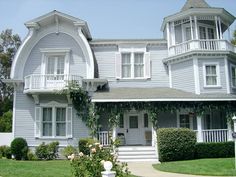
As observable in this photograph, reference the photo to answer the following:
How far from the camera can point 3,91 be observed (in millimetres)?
42750

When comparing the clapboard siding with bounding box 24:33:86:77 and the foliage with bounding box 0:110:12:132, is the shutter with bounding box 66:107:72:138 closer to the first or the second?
the clapboard siding with bounding box 24:33:86:77

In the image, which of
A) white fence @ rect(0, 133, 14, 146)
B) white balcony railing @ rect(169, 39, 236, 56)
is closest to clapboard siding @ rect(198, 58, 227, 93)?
white balcony railing @ rect(169, 39, 236, 56)

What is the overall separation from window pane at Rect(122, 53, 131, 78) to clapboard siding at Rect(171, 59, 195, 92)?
3139mm

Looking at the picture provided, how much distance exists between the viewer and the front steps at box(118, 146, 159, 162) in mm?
17031

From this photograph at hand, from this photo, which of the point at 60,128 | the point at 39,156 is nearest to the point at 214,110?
the point at 60,128

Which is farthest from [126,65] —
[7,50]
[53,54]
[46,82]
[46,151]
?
[7,50]

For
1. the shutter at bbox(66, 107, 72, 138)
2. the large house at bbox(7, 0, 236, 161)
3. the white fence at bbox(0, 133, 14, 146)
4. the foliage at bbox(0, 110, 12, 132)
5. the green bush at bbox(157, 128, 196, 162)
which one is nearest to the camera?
the green bush at bbox(157, 128, 196, 162)

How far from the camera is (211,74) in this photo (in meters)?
20.1

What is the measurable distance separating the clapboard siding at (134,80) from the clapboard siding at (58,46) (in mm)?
1806

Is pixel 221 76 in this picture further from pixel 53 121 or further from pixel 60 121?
pixel 53 121

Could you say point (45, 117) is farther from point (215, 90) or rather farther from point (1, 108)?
point (1, 108)

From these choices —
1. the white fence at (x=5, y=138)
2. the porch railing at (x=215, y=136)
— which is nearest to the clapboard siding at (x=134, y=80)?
the porch railing at (x=215, y=136)

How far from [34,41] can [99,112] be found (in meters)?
6.84

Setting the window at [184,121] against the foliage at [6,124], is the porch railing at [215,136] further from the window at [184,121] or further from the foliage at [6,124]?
the foliage at [6,124]
